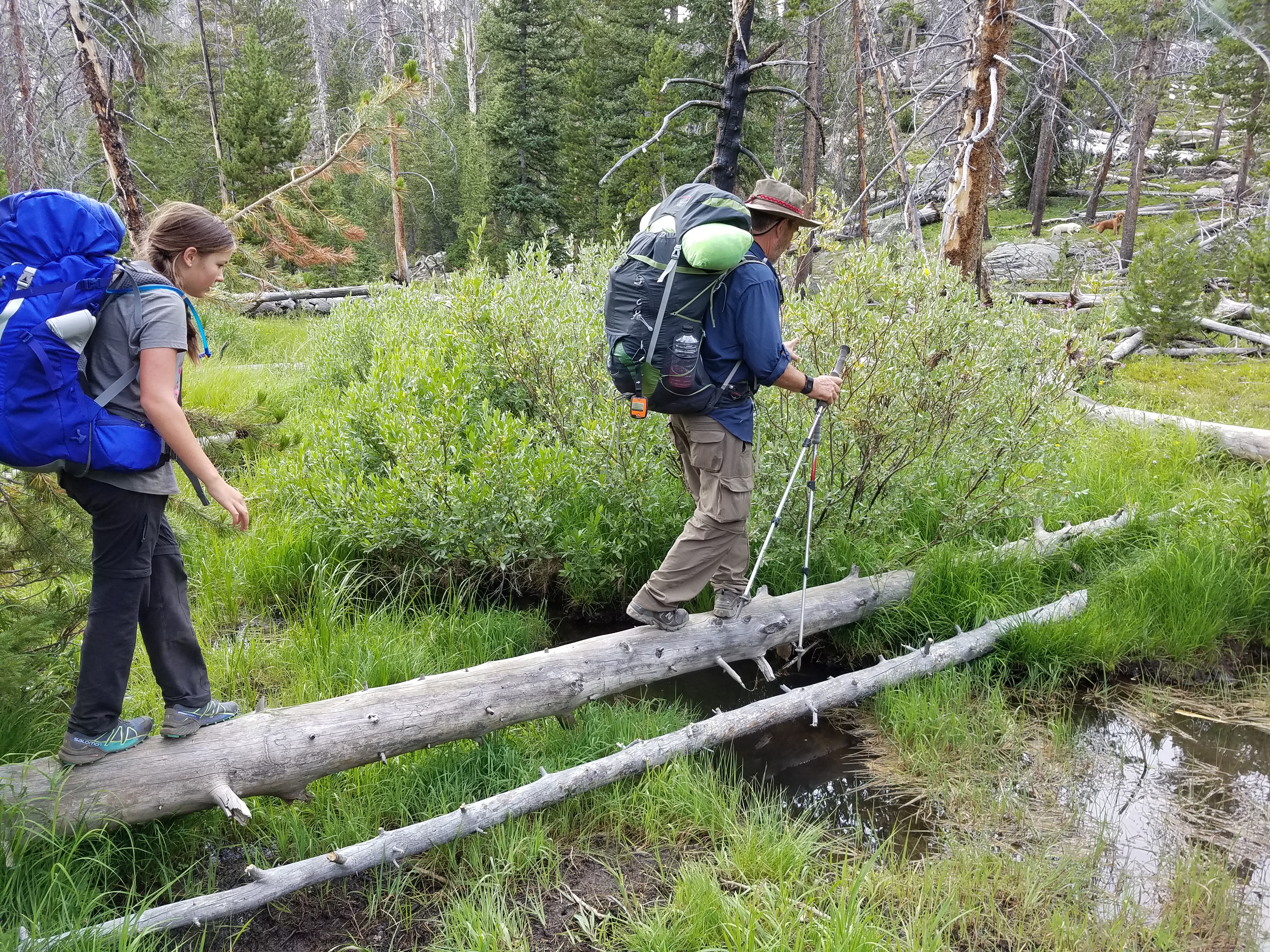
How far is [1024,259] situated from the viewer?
938 inches

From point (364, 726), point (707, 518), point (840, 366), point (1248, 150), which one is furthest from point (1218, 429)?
point (1248, 150)

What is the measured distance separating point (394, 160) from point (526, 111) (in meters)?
12.0

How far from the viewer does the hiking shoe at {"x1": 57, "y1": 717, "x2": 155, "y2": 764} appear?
3.12 metres

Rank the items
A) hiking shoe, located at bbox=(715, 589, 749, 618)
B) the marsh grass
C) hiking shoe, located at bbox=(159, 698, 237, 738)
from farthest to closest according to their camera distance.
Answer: the marsh grass, hiking shoe, located at bbox=(715, 589, 749, 618), hiking shoe, located at bbox=(159, 698, 237, 738)

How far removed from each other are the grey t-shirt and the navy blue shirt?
2314 mm

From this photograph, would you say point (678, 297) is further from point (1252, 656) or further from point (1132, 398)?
point (1132, 398)

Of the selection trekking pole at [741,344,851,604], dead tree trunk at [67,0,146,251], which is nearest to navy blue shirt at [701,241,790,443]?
trekking pole at [741,344,851,604]

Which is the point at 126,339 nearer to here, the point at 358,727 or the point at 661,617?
the point at 358,727

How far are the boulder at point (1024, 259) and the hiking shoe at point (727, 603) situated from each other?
67.6ft

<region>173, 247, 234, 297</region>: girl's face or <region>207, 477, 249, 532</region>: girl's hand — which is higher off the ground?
<region>173, 247, 234, 297</region>: girl's face

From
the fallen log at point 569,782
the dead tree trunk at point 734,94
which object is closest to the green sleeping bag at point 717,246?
the fallen log at point 569,782

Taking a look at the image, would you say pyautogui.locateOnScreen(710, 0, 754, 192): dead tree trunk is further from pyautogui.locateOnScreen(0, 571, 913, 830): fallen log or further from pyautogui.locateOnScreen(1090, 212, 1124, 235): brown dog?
pyautogui.locateOnScreen(1090, 212, 1124, 235): brown dog

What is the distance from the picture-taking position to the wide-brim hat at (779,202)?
4.17 metres

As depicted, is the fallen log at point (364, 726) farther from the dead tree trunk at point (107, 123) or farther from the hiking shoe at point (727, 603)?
the dead tree trunk at point (107, 123)
